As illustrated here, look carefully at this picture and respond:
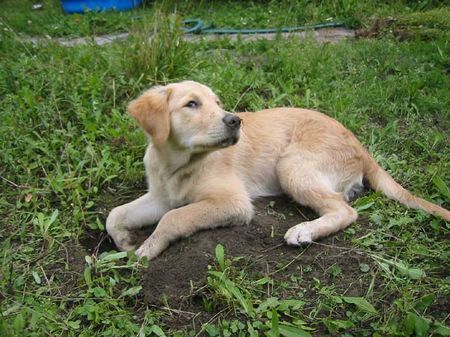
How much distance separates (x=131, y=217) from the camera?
13.8ft

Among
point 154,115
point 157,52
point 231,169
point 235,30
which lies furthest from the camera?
point 235,30

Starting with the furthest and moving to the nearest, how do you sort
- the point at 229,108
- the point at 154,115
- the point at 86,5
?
the point at 86,5, the point at 229,108, the point at 154,115

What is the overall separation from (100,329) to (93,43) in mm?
4256

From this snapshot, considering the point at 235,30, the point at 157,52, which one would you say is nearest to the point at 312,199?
the point at 157,52

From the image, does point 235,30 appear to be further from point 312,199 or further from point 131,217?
point 131,217

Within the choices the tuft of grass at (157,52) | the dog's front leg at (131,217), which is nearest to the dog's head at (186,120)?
the dog's front leg at (131,217)

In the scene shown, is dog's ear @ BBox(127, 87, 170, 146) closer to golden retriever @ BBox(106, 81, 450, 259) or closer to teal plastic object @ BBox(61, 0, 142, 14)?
golden retriever @ BBox(106, 81, 450, 259)

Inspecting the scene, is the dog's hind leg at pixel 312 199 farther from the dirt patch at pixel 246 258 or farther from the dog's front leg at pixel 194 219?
the dog's front leg at pixel 194 219

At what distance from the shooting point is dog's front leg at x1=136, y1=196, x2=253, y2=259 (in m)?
3.75

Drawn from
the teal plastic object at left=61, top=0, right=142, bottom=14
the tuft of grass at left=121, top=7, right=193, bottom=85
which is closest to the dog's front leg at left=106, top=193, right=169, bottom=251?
the tuft of grass at left=121, top=7, right=193, bottom=85

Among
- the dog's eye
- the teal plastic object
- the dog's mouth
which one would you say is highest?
the teal plastic object

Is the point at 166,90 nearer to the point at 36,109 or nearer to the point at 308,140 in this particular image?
the point at 308,140

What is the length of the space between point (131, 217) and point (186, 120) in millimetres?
896

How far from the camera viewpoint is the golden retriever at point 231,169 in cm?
385
